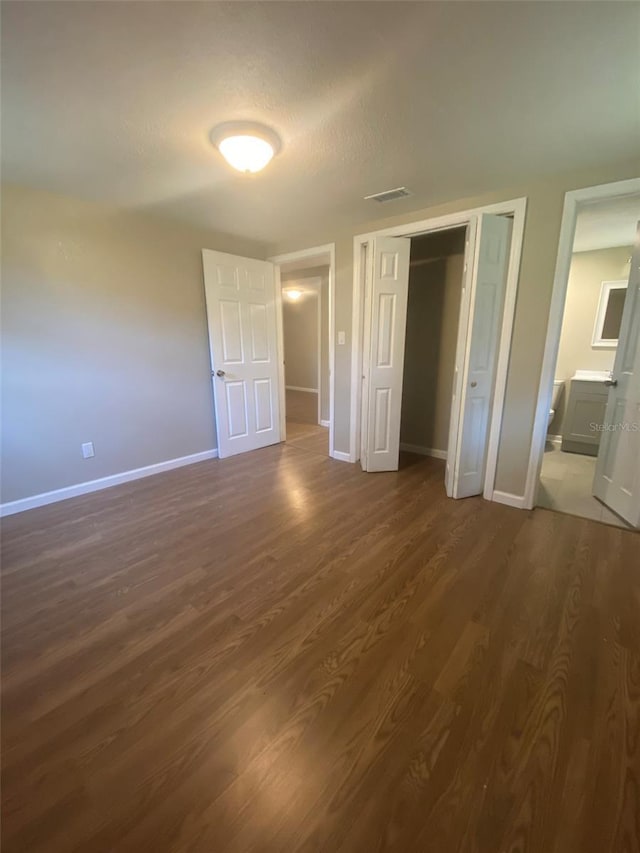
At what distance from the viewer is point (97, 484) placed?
2998mm

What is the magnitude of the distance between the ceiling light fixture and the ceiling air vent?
3.04 ft

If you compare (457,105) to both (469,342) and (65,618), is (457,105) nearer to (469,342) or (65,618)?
(469,342)

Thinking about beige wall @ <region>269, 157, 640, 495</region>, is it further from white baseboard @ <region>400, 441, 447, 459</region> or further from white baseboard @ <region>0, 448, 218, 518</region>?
white baseboard @ <region>0, 448, 218, 518</region>

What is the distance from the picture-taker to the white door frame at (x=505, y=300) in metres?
2.42

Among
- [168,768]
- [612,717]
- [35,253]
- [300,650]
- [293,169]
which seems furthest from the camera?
[35,253]

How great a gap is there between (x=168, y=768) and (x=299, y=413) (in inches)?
205

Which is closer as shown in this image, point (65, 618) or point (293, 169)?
point (65, 618)

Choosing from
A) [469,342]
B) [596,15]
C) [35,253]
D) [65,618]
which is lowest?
[65,618]

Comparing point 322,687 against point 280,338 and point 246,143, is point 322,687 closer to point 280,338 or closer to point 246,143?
point 246,143

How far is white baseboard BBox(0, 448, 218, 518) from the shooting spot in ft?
8.61

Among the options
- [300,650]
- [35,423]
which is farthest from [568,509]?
[35,423]

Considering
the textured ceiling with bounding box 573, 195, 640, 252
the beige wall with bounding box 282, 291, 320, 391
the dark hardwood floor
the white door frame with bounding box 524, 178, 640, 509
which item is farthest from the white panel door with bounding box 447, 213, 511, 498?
the beige wall with bounding box 282, 291, 320, 391

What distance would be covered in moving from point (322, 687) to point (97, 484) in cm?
265

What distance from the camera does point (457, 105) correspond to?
1.59 m
